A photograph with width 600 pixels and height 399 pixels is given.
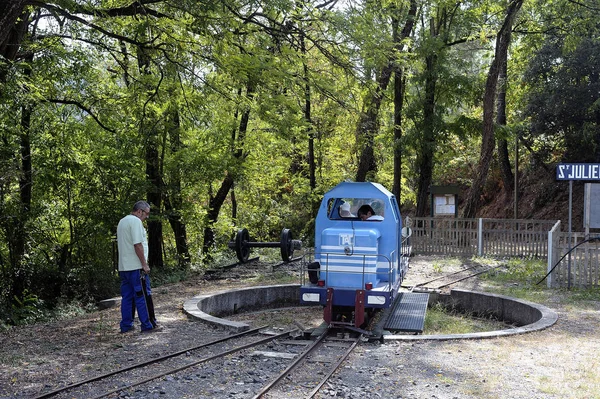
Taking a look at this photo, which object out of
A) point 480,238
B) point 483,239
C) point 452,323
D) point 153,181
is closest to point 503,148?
point 483,239

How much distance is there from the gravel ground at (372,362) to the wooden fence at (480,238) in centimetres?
918

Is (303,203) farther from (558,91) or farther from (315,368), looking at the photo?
(315,368)

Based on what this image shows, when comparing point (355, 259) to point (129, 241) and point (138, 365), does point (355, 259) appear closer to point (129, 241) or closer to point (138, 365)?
point (129, 241)

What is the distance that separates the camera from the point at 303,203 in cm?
2953

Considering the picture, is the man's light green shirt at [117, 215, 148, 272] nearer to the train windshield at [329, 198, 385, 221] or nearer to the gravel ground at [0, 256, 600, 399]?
the gravel ground at [0, 256, 600, 399]

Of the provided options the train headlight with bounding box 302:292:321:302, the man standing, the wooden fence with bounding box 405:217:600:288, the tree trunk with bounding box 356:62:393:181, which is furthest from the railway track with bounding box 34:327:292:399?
the wooden fence with bounding box 405:217:600:288

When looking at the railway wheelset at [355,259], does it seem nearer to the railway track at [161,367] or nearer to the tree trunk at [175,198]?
the railway track at [161,367]

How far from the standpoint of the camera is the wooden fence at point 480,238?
19859 mm

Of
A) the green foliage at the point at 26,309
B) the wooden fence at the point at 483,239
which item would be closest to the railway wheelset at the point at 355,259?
the green foliage at the point at 26,309

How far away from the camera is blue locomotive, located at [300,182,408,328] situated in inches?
385

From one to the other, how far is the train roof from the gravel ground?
9.44ft

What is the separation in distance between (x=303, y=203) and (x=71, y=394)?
77.7ft

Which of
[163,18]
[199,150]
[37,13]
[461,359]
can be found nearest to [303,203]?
[199,150]

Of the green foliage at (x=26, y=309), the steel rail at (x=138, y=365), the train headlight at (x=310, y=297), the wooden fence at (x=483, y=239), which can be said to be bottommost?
the green foliage at (x=26, y=309)
